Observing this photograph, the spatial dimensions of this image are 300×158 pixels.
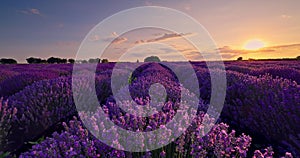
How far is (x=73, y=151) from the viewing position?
1.86 metres

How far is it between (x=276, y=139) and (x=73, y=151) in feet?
7.85

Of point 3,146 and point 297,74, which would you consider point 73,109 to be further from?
point 297,74

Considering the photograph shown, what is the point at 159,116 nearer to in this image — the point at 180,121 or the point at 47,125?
the point at 180,121

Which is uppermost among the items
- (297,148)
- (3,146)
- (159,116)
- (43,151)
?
(159,116)

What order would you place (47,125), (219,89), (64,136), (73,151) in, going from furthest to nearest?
(219,89), (47,125), (64,136), (73,151)

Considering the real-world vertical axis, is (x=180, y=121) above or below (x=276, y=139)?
above

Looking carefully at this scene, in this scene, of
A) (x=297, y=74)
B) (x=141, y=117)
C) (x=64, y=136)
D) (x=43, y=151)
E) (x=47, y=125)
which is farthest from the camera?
(x=297, y=74)

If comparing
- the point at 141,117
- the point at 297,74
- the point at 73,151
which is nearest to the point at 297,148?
the point at 141,117

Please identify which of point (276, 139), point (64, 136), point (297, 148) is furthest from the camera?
point (276, 139)

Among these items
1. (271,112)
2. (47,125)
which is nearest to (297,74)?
(271,112)

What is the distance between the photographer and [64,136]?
2141 millimetres

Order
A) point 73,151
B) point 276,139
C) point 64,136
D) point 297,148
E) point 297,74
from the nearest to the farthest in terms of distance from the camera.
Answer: point 73,151 < point 64,136 < point 297,148 < point 276,139 < point 297,74

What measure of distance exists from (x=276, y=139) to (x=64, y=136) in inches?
94.5

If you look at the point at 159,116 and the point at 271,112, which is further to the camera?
the point at 271,112
